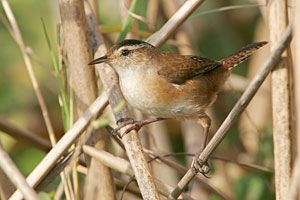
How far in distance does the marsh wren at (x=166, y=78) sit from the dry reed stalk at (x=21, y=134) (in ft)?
1.70

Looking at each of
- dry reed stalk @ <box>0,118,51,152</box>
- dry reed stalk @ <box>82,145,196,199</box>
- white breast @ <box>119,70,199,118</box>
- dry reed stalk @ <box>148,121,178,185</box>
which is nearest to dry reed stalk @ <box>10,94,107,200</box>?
dry reed stalk @ <box>82,145,196,199</box>

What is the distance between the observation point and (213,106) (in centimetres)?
469

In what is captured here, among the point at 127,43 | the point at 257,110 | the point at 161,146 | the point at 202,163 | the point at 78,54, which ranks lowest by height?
the point at 257,110

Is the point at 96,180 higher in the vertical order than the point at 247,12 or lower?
higher

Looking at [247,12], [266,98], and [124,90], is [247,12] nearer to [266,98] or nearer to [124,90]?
[266,98]

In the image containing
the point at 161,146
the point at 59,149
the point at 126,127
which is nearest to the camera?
the point at 59,149

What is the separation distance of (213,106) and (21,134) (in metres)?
1.69

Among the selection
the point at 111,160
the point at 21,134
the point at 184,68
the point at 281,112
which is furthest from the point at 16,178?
the point at 184,68

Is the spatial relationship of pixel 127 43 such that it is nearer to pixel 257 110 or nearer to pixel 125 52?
pixel 125 52

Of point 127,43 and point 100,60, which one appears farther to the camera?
point 127,43

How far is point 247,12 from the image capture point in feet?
18.3

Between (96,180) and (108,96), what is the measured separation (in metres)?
0.36

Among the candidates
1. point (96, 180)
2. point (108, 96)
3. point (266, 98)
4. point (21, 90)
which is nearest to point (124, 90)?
point (108, 96)

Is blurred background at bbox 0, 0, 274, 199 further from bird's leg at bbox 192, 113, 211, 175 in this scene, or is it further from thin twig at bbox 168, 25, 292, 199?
→ thin twig at bbox 168, 25, 292, 199
